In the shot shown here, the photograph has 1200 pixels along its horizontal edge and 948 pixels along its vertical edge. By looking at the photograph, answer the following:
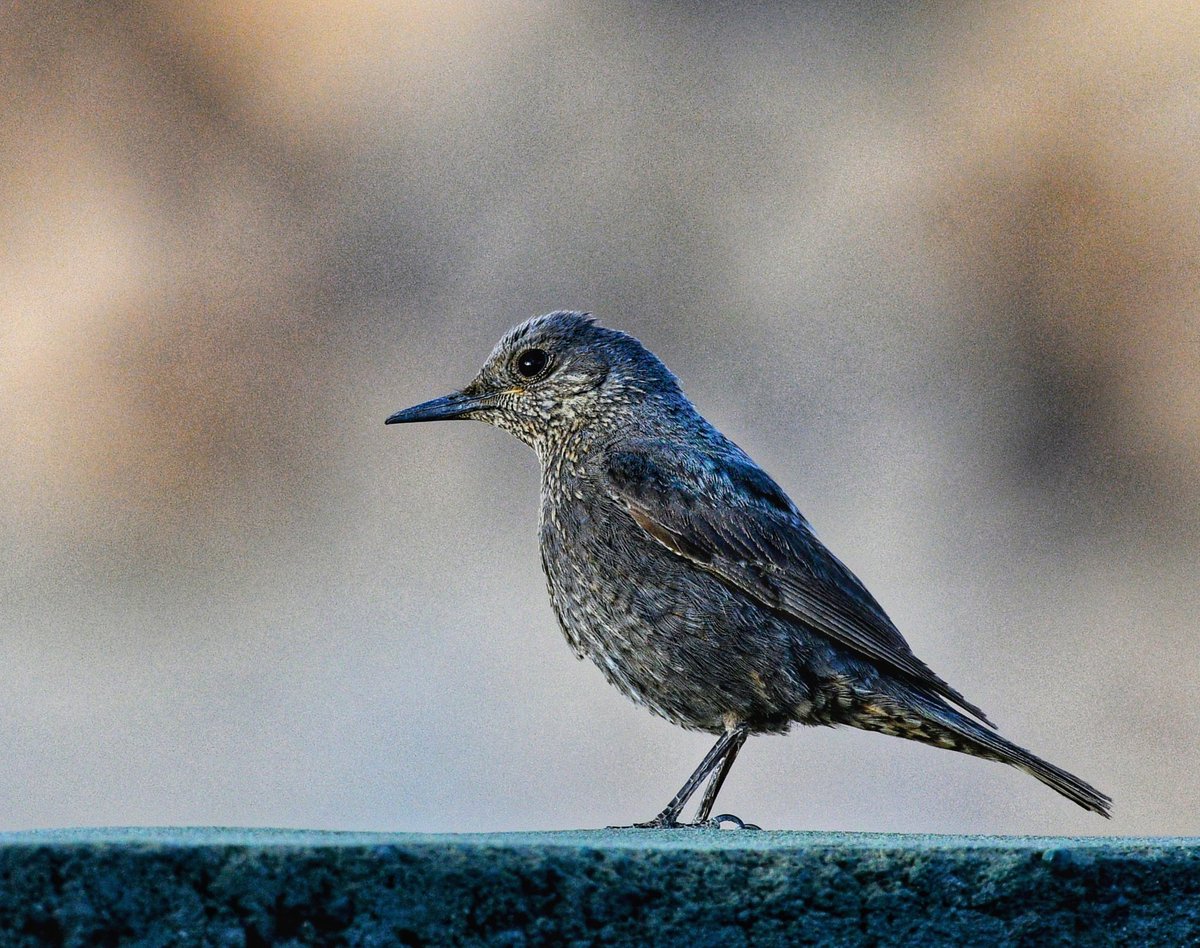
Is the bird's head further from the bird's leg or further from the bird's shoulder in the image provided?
the bird's leg

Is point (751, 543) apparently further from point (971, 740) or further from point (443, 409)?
point (443, 409)

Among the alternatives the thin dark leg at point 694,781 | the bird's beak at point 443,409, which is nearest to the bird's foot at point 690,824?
the thin dark leg at point 694,781

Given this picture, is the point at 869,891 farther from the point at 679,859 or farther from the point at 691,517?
the point at 691,517

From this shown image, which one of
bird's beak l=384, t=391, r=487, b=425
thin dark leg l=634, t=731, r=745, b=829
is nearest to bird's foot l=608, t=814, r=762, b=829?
thin dark leg l=634, t=731, r=745, b=829

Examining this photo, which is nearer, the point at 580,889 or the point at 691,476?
the point at 580,889

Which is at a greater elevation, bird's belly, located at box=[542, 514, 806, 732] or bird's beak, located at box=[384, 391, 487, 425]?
bird's beak, located at box=[384, 391, 487, 425]

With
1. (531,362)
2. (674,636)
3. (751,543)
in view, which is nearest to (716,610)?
(674,636)

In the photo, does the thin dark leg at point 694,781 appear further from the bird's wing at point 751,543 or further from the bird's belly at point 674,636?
the bird's wing at point 751,543

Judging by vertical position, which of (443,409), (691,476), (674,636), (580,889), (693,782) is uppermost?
(443,409)
